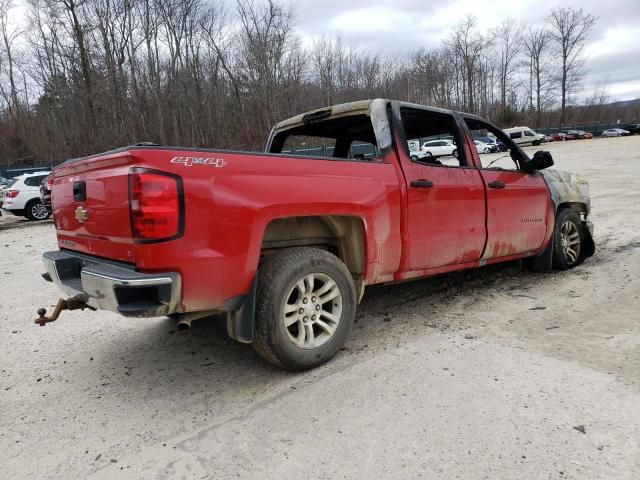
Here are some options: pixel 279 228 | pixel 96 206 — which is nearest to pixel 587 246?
pixel 279 228

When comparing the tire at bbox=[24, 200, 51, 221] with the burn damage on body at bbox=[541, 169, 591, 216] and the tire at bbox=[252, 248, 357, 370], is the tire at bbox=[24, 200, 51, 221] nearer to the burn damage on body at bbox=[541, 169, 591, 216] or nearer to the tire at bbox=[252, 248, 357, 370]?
the tire at bbox=[252, 248, 357, 370]

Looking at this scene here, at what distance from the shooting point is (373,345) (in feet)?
11.9

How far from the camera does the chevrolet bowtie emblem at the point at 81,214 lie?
9.96ft

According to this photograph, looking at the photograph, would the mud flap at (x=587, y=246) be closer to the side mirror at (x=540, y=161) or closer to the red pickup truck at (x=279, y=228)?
the side mirror at (x=540, y=161)

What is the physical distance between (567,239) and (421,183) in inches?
110

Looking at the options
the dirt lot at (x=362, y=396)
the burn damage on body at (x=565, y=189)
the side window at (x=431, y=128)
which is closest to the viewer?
the dirt lot at (x=362, y=396)

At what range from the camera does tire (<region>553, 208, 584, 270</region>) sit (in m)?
5.39

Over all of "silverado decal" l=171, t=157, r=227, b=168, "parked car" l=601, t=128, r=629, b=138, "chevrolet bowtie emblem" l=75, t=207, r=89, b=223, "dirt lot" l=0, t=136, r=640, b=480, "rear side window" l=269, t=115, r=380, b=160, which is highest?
"parked car" l=601, t=128, r=629, b=138

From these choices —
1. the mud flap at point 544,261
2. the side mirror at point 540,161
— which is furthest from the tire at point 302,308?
the mud flap at point 544,261

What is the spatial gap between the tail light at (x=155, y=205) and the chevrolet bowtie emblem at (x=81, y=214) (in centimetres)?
68

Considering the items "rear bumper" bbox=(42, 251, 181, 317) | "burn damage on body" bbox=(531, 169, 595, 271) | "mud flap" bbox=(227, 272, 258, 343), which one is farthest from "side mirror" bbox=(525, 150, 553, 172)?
"rear bumper" bbox=(42, 251, 181, 317)

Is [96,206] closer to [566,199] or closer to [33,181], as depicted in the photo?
[566,199]

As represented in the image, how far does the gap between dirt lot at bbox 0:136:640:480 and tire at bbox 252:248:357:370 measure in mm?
178

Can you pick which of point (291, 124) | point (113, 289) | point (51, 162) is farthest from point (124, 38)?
point (113, 289)
